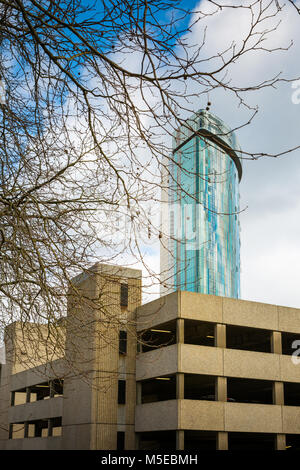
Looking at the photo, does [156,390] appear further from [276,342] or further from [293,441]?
[276,342]

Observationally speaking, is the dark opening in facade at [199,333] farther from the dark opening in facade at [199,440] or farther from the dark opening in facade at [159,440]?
Result: the dark opening in facade at [159,440]

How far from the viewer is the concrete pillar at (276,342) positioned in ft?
110

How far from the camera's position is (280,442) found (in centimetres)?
3234

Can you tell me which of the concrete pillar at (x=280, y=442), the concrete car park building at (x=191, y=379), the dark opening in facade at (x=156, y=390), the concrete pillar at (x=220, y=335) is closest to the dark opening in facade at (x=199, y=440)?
the concrete car park building at (x=191, y=379)

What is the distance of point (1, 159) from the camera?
24.4 feet

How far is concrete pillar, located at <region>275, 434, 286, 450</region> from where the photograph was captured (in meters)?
32.2

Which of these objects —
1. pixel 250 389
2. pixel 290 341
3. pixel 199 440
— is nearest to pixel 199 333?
pixel 250 389

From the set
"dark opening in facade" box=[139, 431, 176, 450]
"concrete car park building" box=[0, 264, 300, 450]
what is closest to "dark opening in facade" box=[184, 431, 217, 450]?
"concrete car park building" box=[0, 264, 300, 450]

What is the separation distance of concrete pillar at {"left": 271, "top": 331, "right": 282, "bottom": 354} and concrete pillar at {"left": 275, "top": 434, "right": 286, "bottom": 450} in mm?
4626

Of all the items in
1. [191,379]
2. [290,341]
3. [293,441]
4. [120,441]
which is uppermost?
[290,341]

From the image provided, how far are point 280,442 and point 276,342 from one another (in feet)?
18.0
